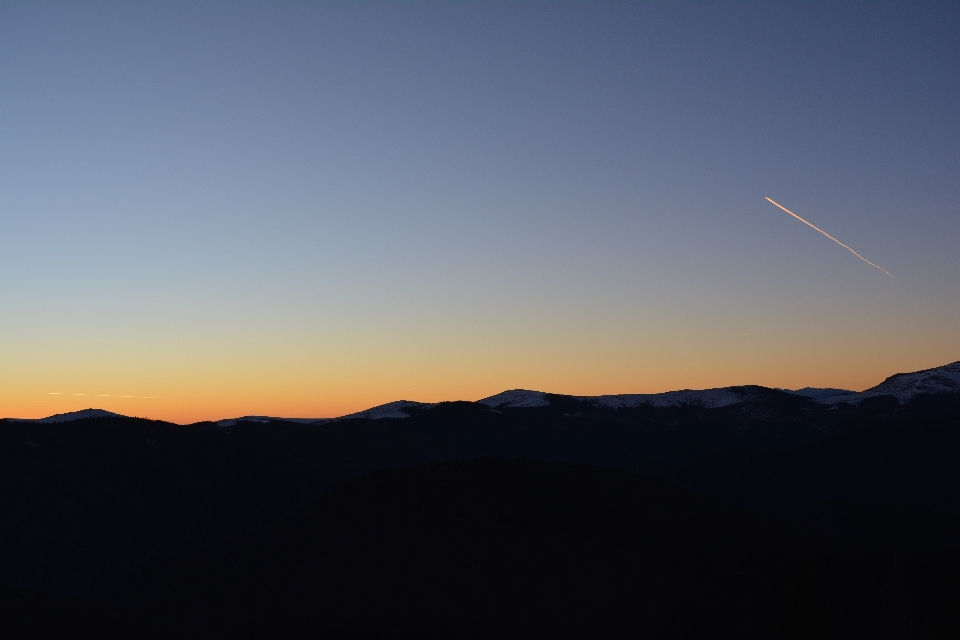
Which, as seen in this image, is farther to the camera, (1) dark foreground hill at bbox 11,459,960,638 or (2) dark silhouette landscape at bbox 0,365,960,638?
(2) dark silhouette landscape at bbox 0,365,960,638

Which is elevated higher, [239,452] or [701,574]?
[239,452]

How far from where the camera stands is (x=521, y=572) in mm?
71500

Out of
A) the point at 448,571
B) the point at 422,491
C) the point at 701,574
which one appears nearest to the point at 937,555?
the point at 701,574

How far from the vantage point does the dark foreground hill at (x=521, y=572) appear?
5941cm

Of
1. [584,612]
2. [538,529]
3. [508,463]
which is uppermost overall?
[508,463]

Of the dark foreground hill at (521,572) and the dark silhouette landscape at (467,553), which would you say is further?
the dark silhouette landscape at (467,553)

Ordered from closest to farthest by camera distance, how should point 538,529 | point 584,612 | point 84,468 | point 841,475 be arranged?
1. point 584,612
2. point 538,529
3. point 84,468
4. point 841,475

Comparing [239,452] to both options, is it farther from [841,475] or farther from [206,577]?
[841,475]

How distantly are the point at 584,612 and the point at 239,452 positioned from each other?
108 metres

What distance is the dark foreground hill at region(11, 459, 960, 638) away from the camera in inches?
2339

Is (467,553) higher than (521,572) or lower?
higher

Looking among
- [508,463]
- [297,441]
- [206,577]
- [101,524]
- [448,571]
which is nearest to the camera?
[448,571]

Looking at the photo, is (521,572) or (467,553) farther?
(467,553)

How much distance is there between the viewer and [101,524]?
127m
